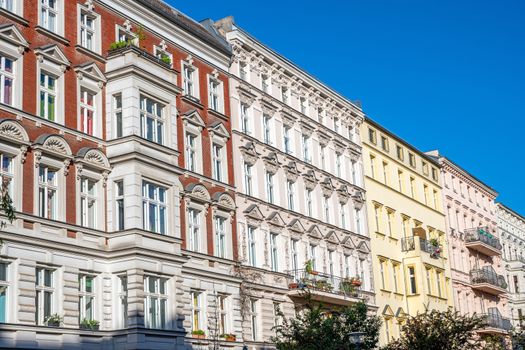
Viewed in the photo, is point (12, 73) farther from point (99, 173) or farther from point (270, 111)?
point (270, 111)

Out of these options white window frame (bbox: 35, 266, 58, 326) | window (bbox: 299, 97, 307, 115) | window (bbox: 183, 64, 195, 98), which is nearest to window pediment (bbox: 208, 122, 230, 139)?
window (bbox: 183, 64, 195, 98)

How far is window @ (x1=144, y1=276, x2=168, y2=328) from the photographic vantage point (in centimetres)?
3238

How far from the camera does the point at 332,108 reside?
5412cm

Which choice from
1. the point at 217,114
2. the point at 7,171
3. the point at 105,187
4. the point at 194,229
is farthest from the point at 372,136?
the point at 7,171

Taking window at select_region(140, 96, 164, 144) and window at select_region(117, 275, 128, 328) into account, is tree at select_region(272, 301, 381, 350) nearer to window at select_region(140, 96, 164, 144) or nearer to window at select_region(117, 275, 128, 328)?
window at select_region(117, 275, 128, 328)

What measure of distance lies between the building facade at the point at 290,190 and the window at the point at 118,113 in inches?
366

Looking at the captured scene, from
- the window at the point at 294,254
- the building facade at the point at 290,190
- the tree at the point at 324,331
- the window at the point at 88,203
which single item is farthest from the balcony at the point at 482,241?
the window at the point at 88,203

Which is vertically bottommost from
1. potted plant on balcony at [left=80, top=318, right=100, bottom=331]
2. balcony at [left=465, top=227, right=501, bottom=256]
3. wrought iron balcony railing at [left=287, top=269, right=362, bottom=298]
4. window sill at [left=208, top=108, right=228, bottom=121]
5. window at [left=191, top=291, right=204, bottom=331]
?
potted plant on balcony at [left=80, top=318, right=100, bottom=331]

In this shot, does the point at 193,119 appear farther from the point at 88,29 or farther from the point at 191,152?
the point at 88,29

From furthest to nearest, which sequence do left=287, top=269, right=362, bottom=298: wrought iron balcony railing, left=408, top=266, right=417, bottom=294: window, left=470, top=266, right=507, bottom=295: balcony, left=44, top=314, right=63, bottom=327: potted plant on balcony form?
left=470, top=266, right=507, bottom=295: balcony < left=408, top=266, right=417, bottom=294: window < left=287, top=269, right=362, bottom=298: wrought iron balcony railing < left=44, top=314, right=63, bottom=327: potted plant on balcony

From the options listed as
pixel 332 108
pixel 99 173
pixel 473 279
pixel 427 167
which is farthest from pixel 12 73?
pixel 473 279

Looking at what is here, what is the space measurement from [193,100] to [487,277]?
131 feet

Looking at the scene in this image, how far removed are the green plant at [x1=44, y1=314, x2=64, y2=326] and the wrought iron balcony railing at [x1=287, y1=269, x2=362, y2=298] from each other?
16.2 meters

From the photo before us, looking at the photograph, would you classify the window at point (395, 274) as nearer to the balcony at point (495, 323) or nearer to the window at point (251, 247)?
the balcony at point (495, 323)
